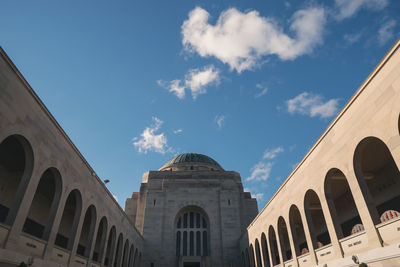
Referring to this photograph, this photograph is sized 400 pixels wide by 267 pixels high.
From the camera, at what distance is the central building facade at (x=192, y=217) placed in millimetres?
34938

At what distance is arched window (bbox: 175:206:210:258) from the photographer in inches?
1410

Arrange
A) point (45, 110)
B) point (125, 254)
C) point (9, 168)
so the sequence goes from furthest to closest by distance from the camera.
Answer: point (125, 254) < point (9, 168) < point (45, 110)

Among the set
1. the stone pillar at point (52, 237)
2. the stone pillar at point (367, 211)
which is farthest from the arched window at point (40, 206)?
the stone pillar at point (367, 211)

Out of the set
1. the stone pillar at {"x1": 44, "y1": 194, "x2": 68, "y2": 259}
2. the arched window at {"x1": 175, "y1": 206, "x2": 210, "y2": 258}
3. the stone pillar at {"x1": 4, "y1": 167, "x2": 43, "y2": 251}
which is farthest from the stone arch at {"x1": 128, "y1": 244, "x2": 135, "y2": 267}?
the stone pillar at {"x1": 4, "y1": 167, "x2": 43, "y2": 251}

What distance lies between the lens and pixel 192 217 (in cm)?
3881

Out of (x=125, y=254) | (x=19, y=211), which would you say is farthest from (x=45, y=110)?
(x=125, y=254)

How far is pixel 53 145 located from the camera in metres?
14.2

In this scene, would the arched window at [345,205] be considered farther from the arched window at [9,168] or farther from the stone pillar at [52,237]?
the arched window at [9,168]

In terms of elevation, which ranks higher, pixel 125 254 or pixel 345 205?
pixel 345 205

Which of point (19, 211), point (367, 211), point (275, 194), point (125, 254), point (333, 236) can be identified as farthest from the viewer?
point (125, 254)

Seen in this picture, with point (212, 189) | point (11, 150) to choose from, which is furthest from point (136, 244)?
point (11, 150)

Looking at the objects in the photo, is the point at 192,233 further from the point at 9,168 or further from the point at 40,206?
the point at 9,168

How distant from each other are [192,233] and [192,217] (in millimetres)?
2295

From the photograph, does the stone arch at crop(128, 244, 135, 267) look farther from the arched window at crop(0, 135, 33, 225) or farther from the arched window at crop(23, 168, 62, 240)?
the arched window at crop(0, 135, 33, 225)
